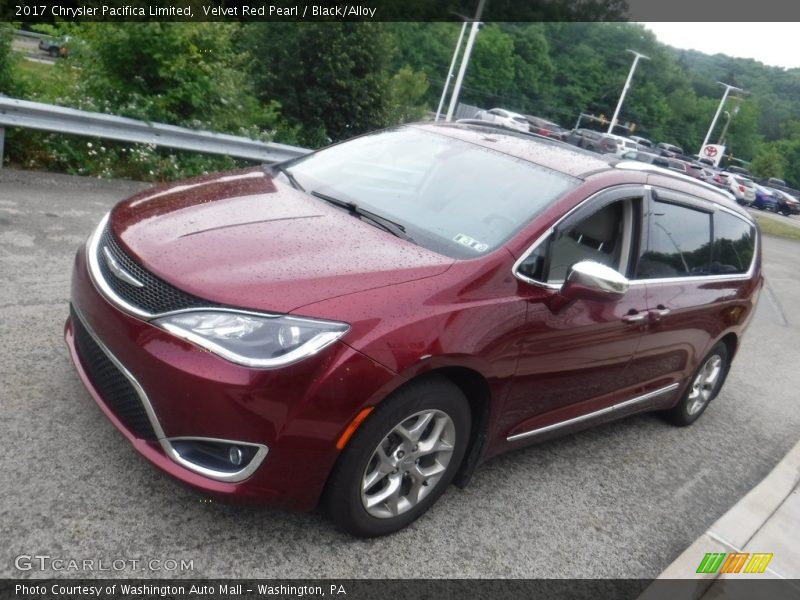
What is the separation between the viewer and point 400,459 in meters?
2.95

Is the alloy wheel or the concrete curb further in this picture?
the concrete curb

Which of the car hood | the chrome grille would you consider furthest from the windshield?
the chrome grille

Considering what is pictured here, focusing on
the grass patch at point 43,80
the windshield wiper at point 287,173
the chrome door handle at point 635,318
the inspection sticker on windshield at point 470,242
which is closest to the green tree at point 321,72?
the grass patch at point 43,80

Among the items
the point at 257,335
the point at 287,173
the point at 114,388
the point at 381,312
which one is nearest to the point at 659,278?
the point at 381,312

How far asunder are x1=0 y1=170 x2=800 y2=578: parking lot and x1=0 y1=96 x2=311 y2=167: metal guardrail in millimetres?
1821

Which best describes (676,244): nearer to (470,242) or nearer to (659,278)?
(659,278)

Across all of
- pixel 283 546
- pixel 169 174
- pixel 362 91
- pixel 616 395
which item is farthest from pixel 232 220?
pixel 362 91

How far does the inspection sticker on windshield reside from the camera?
3208 mm

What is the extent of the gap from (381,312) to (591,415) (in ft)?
6.18

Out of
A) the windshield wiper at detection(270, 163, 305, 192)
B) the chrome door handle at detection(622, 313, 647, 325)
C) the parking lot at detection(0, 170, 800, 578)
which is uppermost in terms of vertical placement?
the windshield wiper at detection(270, 163, 305, 192)

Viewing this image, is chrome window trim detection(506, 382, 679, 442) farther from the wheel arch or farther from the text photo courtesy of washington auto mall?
the wheel arch

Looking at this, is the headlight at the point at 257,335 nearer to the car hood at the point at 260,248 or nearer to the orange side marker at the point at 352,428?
the car hood at the point at 260,248

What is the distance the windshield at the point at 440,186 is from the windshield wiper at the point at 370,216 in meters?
0.04

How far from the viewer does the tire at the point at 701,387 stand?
204 inches
